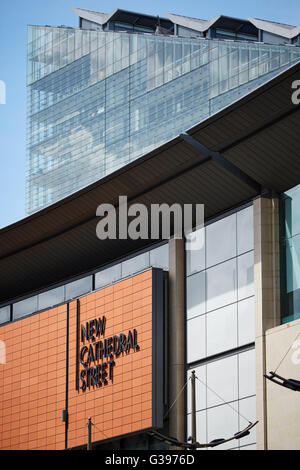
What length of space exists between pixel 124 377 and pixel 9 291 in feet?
43.4

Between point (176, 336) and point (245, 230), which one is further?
point (176, 336)

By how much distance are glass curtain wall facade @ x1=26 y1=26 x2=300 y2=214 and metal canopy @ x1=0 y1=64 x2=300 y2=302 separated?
55.4m

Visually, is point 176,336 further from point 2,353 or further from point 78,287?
point 2,353

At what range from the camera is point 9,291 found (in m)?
52.0

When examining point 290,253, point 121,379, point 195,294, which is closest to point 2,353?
point 121,379

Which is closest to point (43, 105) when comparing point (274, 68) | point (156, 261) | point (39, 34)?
point (39, 34)

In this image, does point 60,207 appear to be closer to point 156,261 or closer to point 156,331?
point 156,261

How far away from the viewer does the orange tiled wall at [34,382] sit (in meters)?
44.8

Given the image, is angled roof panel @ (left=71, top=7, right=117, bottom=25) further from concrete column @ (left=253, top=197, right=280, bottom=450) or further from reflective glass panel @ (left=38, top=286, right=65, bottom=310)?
concrete column @ (left=253, top=197, right=280, bottom=450)

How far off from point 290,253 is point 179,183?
610cm

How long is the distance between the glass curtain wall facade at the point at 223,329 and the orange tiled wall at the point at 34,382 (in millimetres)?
8091

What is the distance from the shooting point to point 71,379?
44.2 metres

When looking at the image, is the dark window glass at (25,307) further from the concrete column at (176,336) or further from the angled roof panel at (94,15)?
the angled roof panel at (94,15)

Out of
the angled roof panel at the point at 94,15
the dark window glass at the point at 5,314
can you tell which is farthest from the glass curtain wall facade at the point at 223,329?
the angled roof panel at the point at 94,15
